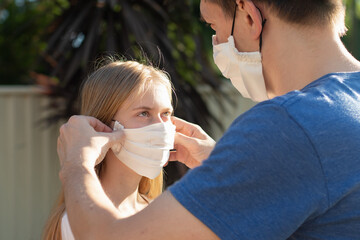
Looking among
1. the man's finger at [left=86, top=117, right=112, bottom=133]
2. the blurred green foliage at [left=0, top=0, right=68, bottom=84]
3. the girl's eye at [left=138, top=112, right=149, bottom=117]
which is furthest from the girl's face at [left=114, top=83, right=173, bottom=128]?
the blurred green foliage at [left=0, top=0, right=68, bottom=84]

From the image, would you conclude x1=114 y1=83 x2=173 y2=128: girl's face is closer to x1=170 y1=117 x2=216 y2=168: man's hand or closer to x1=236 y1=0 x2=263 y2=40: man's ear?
x1=170 y1=117 x2=216 y2=168: man's hand

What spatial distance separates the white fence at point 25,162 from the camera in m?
5.23

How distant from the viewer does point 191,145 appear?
215cm

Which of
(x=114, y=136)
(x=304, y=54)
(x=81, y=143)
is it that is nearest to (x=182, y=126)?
(x=114, y=136)

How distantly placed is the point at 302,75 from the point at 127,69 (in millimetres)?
1031

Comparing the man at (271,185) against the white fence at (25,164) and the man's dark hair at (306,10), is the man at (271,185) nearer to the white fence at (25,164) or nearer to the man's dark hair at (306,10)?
the man's dark hair at (306,10)

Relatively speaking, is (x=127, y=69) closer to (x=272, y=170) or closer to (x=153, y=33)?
(x=272, y=170)

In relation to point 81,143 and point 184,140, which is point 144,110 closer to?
point 184,140

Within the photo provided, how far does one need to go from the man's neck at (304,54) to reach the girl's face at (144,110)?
2.55ft

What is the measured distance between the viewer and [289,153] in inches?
44.8

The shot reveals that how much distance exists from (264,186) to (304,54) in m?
0.46

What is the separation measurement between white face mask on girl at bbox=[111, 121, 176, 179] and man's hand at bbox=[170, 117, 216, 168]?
0.09 meters

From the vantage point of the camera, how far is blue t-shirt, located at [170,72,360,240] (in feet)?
3.75

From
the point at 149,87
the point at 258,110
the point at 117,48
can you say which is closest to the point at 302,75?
the point at 258,110
